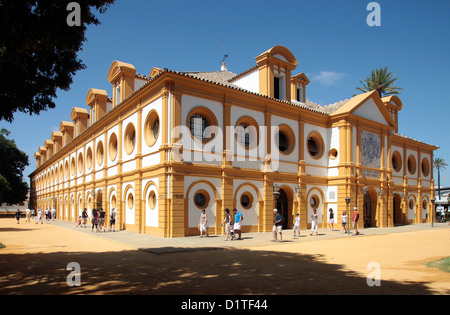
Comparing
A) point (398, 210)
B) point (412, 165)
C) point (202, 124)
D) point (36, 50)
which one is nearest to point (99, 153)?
point (202, 124)

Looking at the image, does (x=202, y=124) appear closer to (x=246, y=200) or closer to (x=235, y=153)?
(x=235, y=153)

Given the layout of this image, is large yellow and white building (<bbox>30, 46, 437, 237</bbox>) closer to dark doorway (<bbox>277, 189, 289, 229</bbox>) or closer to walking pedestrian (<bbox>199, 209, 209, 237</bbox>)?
dark doorway (<bbox>277, 189, 289, 229</bbox>)

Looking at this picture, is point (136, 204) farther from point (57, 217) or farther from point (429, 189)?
point (429, 189)

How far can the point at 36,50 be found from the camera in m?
9.85

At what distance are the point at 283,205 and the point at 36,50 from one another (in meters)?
19.1

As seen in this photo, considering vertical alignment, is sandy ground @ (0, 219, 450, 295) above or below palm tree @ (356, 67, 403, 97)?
below

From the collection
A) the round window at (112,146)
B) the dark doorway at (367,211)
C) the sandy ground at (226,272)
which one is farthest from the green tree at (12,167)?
the dark doorway at (367,211)

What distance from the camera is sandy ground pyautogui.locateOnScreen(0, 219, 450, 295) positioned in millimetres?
6992

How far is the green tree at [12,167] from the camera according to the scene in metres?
58.1

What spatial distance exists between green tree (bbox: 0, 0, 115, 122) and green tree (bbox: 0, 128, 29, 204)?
5477 cm

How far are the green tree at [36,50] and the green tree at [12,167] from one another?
54.8 meters

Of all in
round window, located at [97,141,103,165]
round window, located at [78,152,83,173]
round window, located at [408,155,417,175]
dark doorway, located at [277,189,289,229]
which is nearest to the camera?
dark doorway, located at [277,189,289,229]

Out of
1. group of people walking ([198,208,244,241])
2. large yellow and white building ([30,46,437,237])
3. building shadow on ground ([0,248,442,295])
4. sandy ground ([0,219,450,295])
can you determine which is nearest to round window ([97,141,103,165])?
large yellow and white building ([30,46,437,237])

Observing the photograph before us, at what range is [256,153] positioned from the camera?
22406 mm
